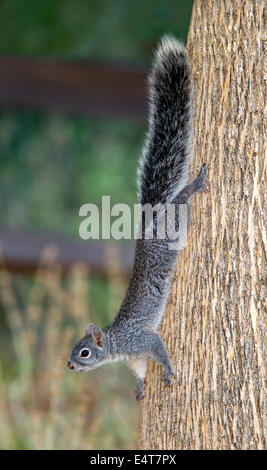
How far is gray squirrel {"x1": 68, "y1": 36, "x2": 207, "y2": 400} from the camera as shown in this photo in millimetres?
1852

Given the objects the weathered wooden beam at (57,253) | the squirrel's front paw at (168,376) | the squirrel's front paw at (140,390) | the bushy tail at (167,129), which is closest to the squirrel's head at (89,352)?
the squirrel's front paw at (140,390)

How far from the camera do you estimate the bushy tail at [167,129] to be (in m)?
1.85

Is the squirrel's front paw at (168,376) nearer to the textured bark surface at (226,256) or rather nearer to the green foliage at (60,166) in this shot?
the textured bark surface at (226,256)

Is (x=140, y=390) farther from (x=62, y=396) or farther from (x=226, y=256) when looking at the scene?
(x=62, y=396)

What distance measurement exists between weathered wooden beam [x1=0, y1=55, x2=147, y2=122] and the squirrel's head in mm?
2405

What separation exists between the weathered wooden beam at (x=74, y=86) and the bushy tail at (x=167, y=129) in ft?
7.48

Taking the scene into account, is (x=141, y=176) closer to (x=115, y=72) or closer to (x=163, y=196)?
(x=163, y=196)

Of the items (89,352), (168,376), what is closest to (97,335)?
(89,352)

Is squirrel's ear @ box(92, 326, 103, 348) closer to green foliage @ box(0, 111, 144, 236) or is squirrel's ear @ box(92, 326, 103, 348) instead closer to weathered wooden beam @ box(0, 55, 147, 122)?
weathered wooden beam @ box(0, 55, 147, 122)

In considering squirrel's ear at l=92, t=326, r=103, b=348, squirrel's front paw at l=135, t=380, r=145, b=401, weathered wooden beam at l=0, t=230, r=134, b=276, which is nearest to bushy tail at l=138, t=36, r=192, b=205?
squirrel's ear at l=92, t=326, r=103, b=348

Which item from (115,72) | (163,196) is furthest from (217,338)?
(115,72)

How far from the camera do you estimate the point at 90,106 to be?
425 centimetres

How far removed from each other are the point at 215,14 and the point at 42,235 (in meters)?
2.58

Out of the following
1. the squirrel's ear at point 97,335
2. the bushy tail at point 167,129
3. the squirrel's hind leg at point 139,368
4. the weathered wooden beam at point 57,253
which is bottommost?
the squirrel's hind leg at point 139,368
